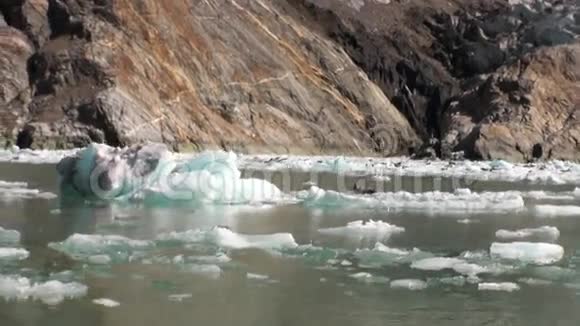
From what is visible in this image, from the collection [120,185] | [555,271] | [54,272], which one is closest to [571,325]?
[555,271]

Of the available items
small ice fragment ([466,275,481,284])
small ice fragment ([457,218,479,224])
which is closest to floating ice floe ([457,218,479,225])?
small ice fragment ([457,218,479,224])

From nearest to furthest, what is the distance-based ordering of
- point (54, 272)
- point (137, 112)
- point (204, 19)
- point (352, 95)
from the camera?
1. point (54, 272)
2. point (137, 112)
3. point (204, 19)
4. point (352, 95)

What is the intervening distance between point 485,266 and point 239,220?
18.5ft

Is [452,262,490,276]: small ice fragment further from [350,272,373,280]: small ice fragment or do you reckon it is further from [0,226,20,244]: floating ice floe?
[0,226,20,244]: floating ice floe

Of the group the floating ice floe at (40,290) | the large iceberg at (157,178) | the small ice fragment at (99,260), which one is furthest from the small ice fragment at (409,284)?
the large iceberg at (157,178)

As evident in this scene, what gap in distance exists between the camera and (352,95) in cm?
6756

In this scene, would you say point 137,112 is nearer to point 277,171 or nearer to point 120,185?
point 277,171

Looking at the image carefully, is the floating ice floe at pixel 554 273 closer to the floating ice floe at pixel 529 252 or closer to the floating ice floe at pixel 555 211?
the floating ice floe at pixel 529 252

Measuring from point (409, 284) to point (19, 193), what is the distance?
12879 millimetres

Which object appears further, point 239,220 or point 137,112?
point 137,112

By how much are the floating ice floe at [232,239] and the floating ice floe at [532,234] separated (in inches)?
152

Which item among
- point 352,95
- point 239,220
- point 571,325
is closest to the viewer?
point 571,325

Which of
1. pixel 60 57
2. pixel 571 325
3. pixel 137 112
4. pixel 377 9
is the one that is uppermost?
pixel 377 9

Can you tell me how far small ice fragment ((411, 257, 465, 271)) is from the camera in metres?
11.6
